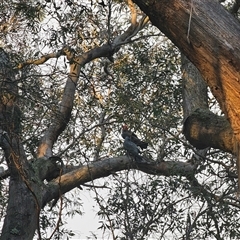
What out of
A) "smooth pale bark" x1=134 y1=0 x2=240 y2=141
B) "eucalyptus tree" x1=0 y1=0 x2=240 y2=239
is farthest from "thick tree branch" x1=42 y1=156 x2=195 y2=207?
"smooth pale bark" x1=134 y1=0 x2=240 y2=141

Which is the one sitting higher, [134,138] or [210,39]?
[134,138]

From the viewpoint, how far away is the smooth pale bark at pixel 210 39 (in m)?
2.69

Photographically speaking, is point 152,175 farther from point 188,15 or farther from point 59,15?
point 188,15

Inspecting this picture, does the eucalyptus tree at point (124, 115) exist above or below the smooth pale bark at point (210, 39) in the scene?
above

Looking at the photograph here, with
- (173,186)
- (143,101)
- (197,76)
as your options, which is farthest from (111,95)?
(197,76)

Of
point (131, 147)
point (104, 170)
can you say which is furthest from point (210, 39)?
point (104, 170)

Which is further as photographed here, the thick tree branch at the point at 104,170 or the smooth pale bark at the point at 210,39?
the thick tree branch at the point at 104,170

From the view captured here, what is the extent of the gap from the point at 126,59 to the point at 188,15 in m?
6.12

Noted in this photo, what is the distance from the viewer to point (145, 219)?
20.5 feet

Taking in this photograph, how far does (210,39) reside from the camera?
107 inches

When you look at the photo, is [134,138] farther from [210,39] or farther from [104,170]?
[210,39]

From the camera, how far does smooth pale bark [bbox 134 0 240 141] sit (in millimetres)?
2691

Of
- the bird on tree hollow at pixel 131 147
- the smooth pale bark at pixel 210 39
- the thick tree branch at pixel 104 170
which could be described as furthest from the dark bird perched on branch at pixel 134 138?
the smooth pale bark at pixel 210 39

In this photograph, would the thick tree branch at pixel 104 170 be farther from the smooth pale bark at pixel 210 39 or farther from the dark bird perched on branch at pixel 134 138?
the smooth pale bark at pixel 210 39
